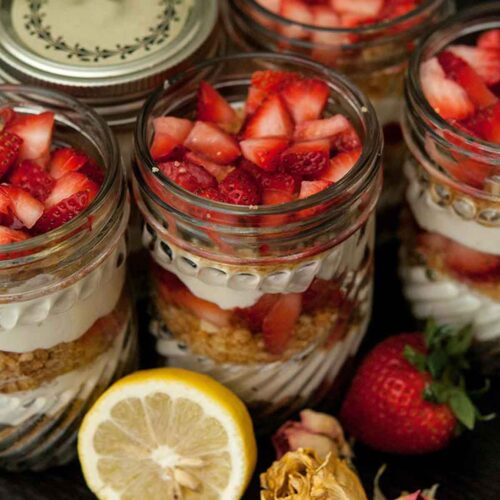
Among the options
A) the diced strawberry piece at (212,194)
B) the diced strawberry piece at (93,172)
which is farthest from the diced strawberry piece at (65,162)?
the diced strawberry piece at (212,194)

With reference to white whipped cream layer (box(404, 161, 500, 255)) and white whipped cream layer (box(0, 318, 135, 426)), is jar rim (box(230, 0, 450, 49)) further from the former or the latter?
white whipped cream layer (box(0, 318, 135, 426))

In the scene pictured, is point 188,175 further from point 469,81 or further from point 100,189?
point 469,81

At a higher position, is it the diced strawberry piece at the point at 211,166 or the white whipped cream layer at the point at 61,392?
the diced strawberry piece at the point at 211,166

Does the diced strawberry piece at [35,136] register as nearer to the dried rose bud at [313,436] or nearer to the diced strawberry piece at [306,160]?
the diced strawberry piece at [306,160]

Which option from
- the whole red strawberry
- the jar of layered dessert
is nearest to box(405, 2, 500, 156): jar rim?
the jar of layered dessert

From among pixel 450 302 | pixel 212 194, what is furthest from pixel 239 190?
pixel 450 302

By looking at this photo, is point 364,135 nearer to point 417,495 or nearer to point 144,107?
point 144,107
